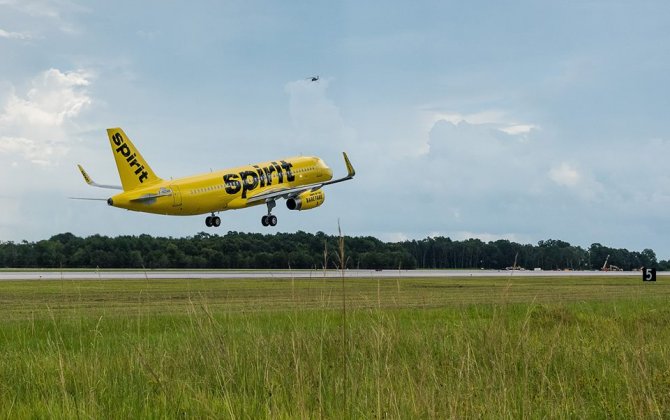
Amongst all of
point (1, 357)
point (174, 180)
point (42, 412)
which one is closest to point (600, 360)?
point (42, 412)

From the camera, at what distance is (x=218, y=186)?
5806 cm

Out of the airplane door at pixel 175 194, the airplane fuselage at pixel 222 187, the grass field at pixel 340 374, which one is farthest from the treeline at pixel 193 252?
the grass field at pixel 340 374

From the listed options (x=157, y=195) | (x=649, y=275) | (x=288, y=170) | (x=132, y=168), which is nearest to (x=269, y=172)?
(x=288, y=170)

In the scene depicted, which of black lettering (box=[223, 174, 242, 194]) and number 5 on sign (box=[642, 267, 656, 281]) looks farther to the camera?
number 5 on sign (box=[642, 267, 656, 281])

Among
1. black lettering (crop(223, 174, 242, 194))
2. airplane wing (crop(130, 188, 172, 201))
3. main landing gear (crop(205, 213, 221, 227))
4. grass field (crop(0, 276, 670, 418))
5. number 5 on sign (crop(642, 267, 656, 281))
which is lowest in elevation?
grass field (crop(0, 276, 670, 418))

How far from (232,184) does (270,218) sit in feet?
16.1

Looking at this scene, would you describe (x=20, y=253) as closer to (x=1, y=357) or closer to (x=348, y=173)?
(x=348, y=173)

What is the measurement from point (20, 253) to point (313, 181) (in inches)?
2163

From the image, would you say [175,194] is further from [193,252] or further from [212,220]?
[193,252]

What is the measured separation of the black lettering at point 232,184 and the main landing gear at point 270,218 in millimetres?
3563

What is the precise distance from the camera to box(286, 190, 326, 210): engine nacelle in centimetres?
6284

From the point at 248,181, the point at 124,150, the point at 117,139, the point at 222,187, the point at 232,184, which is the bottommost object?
the point at 222,187

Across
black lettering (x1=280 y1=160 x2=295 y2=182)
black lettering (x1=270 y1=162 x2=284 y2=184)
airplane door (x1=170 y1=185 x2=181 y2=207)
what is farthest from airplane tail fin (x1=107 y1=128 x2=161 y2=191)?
black lettering (x1=280 y1=160 x2=295 y2=182)

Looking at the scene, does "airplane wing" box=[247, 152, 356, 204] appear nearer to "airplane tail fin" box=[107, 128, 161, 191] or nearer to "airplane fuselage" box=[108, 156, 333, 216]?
"airplane fuselage" box=[108, 156, 333, 216]
